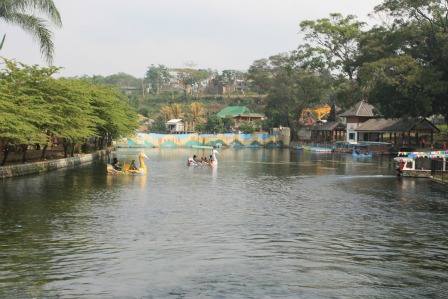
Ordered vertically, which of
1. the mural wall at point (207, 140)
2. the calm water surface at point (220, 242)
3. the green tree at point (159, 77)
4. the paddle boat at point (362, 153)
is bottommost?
the calm water surface at point (220, 242)

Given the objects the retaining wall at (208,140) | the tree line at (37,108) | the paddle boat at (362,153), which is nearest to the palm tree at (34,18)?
the tree line at (37,108)

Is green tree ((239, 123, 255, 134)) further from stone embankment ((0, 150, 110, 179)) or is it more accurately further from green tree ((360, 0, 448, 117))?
stone embankment ((0, 150, 110, 179))

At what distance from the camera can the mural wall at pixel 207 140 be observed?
105m

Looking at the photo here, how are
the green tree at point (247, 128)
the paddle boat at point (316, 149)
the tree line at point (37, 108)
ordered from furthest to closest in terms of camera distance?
→ the green tree at point (247, 128)
the paddle boat at point (316, 149)
the tree line at point (37, 108)

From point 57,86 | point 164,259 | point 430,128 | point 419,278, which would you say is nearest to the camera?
point 419,278

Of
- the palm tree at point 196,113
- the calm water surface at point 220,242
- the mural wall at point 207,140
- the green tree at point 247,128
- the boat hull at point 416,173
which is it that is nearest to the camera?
the calm water surface at point 220,242

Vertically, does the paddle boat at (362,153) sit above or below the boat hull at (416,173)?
above

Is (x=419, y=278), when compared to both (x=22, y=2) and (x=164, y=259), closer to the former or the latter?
(x=164, y=259)

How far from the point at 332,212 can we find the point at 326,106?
387 ft

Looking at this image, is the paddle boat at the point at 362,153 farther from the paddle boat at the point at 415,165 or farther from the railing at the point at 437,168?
the railing at the point at 437,168

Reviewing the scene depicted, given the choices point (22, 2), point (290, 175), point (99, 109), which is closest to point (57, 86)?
point (22, 2)

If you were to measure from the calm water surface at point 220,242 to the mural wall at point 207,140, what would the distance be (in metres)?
73.3

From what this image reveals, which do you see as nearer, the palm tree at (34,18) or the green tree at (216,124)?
the palm tree at (34,18)

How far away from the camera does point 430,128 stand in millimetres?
72500
